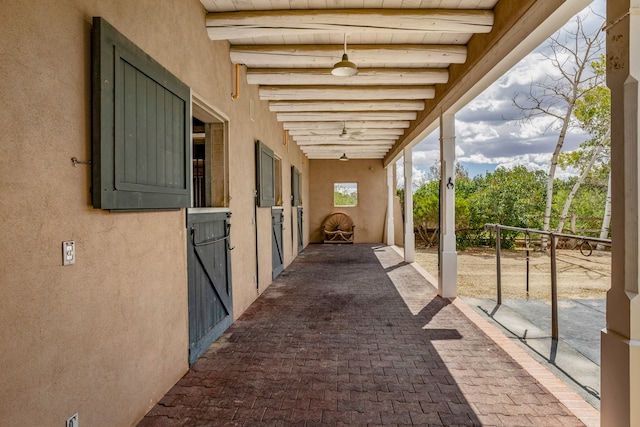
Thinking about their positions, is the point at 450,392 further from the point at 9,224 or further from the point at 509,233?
the point at 509,233

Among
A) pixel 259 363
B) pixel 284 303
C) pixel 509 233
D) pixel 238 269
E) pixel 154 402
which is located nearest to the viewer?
pixel 154 402

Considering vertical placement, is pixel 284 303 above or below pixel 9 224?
below

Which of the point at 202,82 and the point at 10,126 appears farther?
the point at 202,82

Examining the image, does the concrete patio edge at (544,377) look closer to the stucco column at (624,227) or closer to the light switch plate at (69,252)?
the stucco column at (624,227)

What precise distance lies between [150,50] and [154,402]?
2318 mm

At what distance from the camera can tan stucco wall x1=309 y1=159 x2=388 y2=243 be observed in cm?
1184

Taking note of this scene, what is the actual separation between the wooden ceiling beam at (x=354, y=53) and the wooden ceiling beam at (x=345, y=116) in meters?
2.30

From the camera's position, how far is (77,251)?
1.55m

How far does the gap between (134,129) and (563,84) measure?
451 inches

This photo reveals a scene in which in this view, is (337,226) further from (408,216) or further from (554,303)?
(554,303)

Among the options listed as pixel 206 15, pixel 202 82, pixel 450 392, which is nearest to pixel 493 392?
pixel 450 392

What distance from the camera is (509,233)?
10.8 metres

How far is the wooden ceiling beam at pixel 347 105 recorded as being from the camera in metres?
5.67

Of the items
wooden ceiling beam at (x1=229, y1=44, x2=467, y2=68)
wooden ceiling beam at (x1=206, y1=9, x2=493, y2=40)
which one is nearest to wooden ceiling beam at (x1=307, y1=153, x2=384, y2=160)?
wooden ceiling beam at (x1=229, y1=44, x2=467, y2=68)
